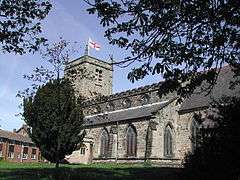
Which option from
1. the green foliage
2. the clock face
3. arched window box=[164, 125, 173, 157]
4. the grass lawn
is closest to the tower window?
the clock face

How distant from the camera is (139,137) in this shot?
4178cm

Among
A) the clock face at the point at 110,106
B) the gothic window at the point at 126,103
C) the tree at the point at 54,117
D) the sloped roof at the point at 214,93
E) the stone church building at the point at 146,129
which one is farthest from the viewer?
the clock face at the point at 110,106

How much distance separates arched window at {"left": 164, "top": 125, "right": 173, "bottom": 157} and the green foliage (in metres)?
30.6

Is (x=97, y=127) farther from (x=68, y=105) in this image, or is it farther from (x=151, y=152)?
(x=68, y=105)

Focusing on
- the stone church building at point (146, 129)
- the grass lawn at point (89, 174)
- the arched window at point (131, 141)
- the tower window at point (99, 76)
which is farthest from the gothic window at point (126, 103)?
the grass lawn at point (89, 174)

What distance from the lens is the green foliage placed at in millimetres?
9520

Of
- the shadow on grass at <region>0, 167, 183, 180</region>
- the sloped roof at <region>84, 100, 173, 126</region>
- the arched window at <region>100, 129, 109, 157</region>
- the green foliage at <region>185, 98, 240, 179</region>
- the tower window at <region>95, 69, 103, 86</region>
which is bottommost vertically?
the shadow on grass at <region>0, 167, 183, 180</region>

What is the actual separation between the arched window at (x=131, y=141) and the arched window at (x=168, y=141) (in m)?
3.51

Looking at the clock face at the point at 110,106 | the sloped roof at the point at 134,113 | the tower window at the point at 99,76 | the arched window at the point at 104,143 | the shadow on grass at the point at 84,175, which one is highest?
the tower window at the point at 99,76

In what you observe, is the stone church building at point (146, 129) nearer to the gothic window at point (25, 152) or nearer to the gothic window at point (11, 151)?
the gothic window at point (11, 151)

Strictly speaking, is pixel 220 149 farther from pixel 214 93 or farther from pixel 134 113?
pixel 134 113

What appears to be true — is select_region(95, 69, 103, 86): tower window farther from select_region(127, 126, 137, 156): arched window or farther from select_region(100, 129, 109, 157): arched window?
select_region(127, 126, 137, 156): arched window

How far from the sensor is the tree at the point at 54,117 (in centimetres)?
1950

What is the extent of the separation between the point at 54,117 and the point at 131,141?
22955 mm
